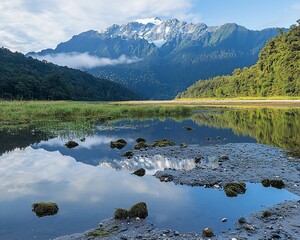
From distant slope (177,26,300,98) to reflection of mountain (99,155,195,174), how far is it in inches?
4362

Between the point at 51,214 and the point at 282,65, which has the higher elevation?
the point at 282,65

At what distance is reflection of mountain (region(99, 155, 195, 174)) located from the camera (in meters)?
17.8

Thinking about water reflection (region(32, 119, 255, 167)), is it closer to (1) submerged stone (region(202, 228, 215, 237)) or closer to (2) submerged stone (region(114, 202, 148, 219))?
(2) submerged stone (region(114, 202, 148, 219))

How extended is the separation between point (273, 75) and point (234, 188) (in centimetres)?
13050

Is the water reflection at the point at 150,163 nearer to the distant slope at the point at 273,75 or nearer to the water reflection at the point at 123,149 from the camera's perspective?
the water reflection at the point at 123,149

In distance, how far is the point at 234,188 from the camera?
1297cm

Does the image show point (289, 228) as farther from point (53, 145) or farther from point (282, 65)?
point (282, 65)

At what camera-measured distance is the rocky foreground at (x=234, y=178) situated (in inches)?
360

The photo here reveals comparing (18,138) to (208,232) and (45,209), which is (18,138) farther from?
(208,232)

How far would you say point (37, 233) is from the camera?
9445 millimetres

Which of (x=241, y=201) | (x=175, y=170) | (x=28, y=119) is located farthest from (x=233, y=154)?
(x=28, y=119)

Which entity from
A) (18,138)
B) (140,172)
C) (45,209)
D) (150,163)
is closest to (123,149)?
(150,163)

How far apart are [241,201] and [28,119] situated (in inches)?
1631

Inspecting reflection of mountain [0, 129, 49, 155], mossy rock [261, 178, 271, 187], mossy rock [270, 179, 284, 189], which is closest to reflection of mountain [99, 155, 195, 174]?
mossy rock [261, 178, 271, 187]
